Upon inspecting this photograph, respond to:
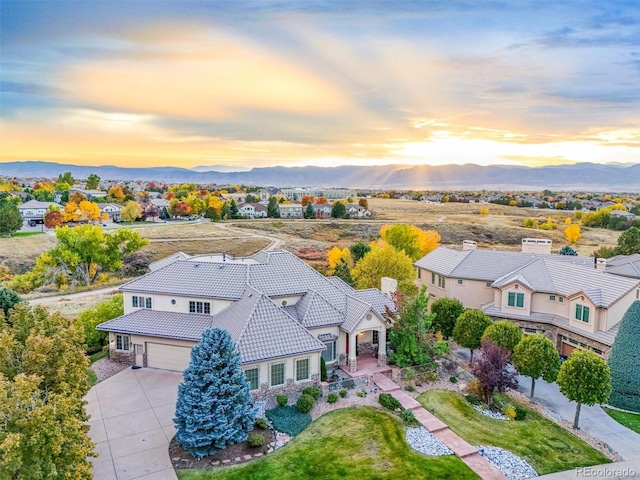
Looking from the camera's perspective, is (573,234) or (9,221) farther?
(573,234)

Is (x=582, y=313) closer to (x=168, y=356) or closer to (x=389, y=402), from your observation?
(x=389, y=402)

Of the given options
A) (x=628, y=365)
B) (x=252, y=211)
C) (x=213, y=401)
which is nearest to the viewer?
(x=213, y=401)

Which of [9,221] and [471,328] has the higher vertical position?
[9,221]

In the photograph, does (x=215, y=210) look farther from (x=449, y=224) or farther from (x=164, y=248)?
(x=449, y=224)

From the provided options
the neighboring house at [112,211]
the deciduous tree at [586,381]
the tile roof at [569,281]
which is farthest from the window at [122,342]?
the neighboring house at [112,211]

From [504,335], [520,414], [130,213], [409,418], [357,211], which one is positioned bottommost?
[520,414]

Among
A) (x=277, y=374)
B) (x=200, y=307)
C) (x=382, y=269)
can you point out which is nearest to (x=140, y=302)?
(x=200, y=307)
